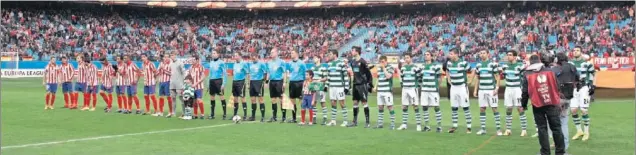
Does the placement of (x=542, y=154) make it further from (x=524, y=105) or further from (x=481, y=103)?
(x=481, y=103)

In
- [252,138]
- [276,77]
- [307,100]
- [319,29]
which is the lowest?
[252,138]

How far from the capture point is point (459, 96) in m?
15.4

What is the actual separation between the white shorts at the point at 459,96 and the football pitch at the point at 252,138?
2.13 ft

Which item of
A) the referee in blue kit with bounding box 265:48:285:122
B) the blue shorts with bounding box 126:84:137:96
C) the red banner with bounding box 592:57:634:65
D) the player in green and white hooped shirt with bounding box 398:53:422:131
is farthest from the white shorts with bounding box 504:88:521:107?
the red banner with bounding box 592:57:634:65

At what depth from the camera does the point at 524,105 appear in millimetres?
12008

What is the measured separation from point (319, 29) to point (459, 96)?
47234 mm

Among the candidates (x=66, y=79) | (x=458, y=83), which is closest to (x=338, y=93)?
(x=458, y=83)

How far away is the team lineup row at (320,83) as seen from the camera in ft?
50.0

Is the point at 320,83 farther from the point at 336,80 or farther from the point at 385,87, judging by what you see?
the point at 385,87

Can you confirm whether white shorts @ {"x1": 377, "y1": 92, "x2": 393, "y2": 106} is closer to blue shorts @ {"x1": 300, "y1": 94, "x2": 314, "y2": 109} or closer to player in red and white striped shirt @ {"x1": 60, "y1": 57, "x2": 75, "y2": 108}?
blue shorts @ {"x1": 300, "y1": 94, "x2": 314, "y2": 109}

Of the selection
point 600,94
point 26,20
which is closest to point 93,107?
point 600,94

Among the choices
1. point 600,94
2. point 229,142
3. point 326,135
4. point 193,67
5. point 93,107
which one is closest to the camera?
point 229,142

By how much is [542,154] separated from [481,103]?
3.78 metres

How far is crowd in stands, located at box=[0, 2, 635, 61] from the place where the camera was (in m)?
48.8
